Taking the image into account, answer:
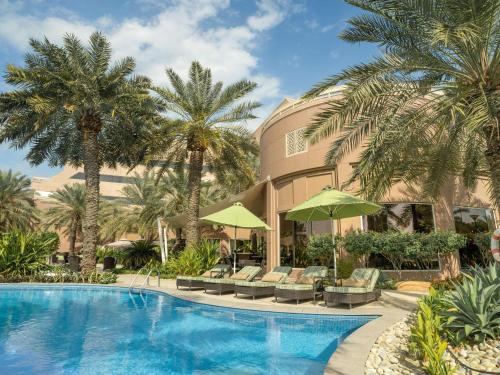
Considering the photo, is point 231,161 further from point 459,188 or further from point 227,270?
point 459,188

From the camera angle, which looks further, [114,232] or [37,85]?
[114,232]

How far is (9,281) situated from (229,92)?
1469 centimetres

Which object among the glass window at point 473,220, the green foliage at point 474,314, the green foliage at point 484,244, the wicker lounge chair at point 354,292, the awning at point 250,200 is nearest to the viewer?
the green foliage at point 474,314

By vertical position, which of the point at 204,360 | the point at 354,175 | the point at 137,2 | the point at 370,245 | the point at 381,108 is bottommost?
the point at 204,360

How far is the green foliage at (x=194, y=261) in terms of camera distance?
1862 cm

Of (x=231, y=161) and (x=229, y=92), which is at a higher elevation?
(x=229, y=92)

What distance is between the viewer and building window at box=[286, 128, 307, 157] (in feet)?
60.9

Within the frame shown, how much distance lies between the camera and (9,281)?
17.8m

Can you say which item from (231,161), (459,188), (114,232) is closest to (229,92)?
(231,161)

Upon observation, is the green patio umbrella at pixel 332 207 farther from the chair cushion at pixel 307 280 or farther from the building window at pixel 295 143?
the building window at pixel 295 143

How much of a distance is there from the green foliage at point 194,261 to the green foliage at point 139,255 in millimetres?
7814

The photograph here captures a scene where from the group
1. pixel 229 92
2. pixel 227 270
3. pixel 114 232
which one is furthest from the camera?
pixel 114 232

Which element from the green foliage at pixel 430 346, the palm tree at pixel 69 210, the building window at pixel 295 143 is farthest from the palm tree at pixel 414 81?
the palm tree at pixel 69 210

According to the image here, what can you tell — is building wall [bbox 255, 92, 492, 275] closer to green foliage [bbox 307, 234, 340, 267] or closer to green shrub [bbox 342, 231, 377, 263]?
green foliage [bbox 307, 234, 340, 267]
